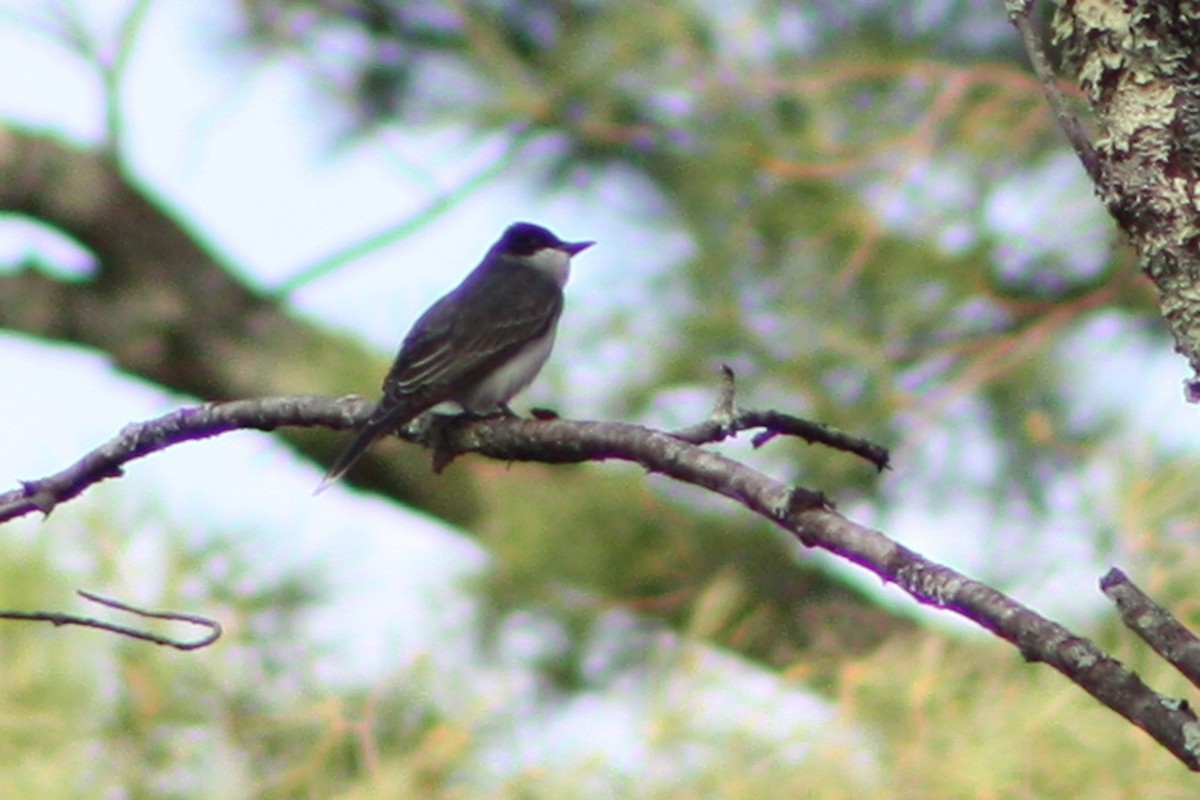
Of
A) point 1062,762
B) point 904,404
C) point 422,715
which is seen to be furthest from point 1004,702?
point 422,715

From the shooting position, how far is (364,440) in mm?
2904

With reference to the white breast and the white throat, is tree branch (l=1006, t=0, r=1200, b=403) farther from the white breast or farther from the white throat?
the white throat

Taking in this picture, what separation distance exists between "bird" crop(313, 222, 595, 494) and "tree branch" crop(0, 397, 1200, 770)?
2.88 feet

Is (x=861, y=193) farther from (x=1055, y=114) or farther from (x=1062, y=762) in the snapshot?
(x=1055, y=114)

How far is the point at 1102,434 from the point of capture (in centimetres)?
542

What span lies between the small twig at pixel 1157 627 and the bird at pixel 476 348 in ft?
5.81

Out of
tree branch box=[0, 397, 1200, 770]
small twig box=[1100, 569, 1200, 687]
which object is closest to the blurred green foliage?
tree branch box=[0, 397, 1200, 770]

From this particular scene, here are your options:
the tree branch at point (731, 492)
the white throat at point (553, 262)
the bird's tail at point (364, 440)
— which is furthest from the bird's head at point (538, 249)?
the tree branch at point (731, 492)

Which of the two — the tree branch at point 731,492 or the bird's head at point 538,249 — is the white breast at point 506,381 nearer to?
the bird's head at point 538,249

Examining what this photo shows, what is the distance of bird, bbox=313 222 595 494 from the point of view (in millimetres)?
3213

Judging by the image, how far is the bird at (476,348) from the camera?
321 centimetres

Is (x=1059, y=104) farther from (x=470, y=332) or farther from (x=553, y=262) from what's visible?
(x=553, y=262)

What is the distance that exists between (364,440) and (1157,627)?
6.15 feet

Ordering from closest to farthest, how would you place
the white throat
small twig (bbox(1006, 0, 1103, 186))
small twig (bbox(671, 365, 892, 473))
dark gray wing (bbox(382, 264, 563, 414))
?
small twig (bbox(1006, 0, 1103, 186)), small twig (bbox(671, 365, 892, 473)), dark gray wing (bbox(382, 264, 563, 414)), the white throat
